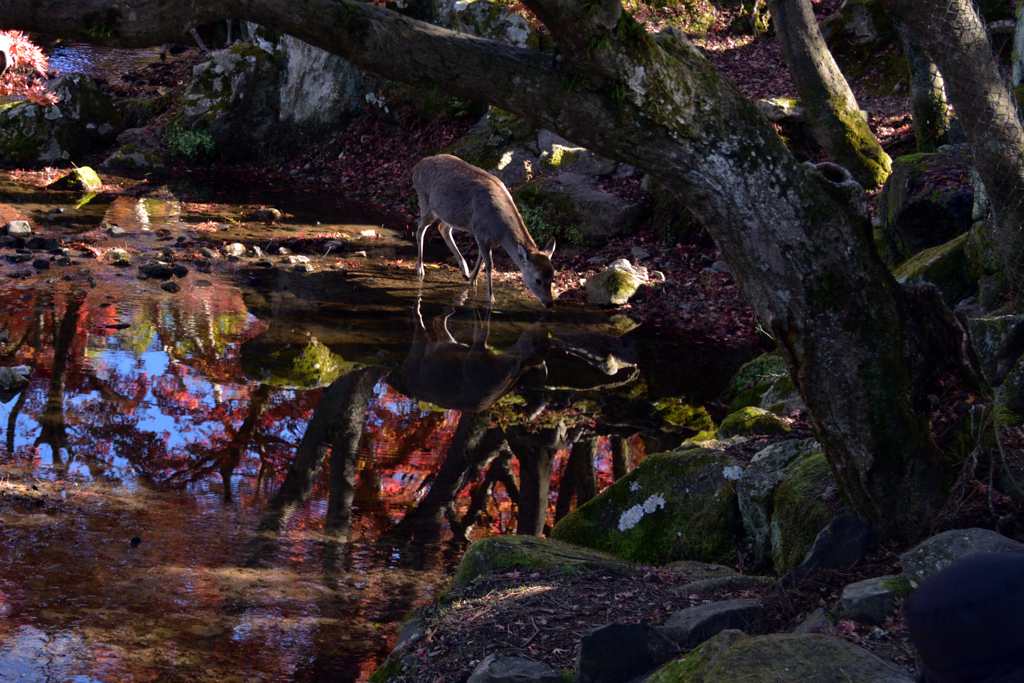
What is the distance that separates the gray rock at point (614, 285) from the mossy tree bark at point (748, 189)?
9.98m

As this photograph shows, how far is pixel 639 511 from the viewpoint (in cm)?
681

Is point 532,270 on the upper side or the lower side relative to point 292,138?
lower

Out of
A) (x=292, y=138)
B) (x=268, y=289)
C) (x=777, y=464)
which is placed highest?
(x=292, y=138)

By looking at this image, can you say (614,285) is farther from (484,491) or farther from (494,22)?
(494,22)

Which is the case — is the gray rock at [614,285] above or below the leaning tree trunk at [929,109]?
below

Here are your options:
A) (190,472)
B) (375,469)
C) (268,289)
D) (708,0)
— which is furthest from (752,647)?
(708,0)

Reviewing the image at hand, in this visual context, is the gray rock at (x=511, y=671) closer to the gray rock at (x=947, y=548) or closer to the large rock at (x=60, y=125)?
the gray rock at (x=947, y=548)

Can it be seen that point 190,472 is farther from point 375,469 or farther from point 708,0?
point 708,0

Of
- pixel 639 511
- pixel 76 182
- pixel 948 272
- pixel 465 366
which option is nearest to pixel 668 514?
pixel 639 511

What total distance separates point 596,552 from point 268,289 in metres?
9.36

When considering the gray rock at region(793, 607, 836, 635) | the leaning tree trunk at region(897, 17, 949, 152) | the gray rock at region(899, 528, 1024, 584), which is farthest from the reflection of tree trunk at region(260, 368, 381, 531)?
the leaning tree trunk at region(897, 17, 949, 152)

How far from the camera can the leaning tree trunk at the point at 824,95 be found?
13.8m

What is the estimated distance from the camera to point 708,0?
25828 mm

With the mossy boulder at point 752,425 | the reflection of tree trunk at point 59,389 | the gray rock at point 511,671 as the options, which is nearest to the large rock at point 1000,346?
the mossy boulder at point 752,425
